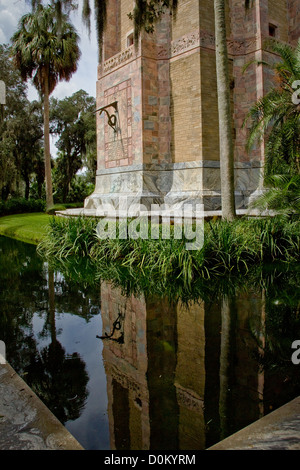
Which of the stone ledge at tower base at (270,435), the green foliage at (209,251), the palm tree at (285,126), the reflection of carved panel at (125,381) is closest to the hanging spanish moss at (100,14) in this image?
the palm tree at (285,126)

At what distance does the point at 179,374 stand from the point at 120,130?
43.1 feet

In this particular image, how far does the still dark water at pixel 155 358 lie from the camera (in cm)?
264

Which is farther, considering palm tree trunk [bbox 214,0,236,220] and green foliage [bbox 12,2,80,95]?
green foliage [bbox 12,2,80,95]

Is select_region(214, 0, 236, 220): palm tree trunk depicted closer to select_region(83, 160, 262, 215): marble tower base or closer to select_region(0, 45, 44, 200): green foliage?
select_region(83, 160, 262, 215): marble tower base

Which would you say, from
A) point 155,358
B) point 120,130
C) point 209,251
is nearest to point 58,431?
point 155,358

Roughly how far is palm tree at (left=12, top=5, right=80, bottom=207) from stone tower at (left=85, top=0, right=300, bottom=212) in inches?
304

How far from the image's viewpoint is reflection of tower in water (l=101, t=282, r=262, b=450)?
8.35 feet

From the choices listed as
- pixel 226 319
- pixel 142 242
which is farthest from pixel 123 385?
pixel 142 242

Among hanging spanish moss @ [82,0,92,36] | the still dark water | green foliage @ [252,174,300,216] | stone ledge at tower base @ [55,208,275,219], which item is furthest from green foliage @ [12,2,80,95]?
the still dark water

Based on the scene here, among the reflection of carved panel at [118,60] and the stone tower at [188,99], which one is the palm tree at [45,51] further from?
the stone tower at [188,99]

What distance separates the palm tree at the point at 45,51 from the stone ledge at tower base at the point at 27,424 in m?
20.4

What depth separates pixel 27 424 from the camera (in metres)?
2.46

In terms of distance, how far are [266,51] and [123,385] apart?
13.8 meters

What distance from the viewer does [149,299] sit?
5.79 metres
